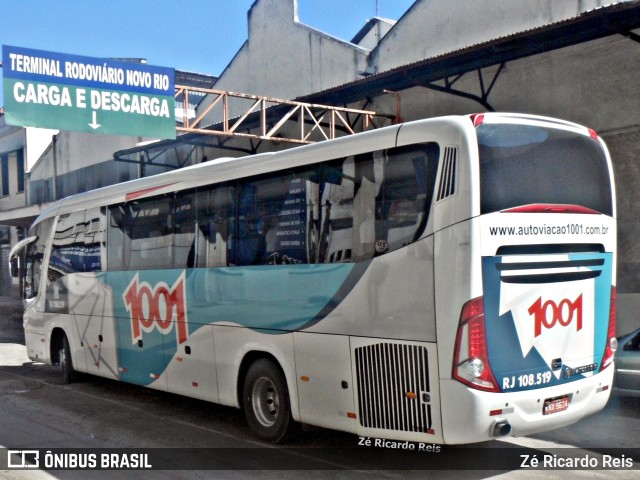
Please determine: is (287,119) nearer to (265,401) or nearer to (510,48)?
(510,48)

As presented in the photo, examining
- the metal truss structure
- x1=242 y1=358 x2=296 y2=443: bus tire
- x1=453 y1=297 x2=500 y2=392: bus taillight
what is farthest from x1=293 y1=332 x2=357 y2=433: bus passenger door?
the metal truss structure

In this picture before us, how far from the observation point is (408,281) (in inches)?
259

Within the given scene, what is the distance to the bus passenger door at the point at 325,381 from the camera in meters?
7.23

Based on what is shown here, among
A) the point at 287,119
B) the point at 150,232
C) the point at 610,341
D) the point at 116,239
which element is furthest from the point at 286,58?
the point at 610,341

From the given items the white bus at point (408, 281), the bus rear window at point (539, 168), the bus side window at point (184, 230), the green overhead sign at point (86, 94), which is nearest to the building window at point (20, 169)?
the green overhead sign at point (86, 94)

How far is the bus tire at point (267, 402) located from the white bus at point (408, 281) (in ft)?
0.07

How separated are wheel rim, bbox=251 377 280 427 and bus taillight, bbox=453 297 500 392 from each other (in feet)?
9.27

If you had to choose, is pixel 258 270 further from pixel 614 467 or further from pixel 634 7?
pixel 634 7

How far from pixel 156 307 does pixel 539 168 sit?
5.84 metres

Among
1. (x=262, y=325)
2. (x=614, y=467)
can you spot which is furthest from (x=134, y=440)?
(x=614, y=467)

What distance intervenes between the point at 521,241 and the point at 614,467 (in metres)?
2.68

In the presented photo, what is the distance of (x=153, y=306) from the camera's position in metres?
10.3

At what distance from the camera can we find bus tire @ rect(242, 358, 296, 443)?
812 centimetres

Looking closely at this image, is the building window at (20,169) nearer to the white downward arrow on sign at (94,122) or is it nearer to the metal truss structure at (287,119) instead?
the metal truss structure at (287,119)
